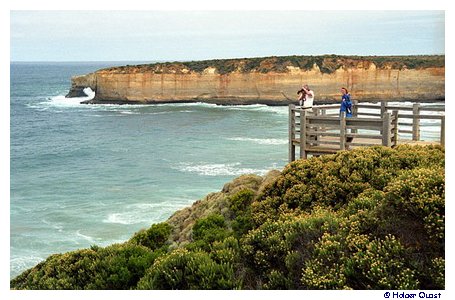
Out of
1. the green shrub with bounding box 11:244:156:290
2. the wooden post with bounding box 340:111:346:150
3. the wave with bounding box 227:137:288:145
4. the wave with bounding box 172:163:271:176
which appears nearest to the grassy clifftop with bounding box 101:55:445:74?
the wave with bounding box 227:137:288:145

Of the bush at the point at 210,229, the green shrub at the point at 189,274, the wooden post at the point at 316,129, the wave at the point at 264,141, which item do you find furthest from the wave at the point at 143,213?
the wave at the point at 264,141

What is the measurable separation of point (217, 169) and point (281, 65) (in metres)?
41.4

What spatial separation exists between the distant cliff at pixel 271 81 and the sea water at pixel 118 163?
2.28 meters

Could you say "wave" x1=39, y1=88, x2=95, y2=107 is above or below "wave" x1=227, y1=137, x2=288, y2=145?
above

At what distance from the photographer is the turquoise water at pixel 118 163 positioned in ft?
71.5

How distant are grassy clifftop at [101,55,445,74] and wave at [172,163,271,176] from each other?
3768 centimetres

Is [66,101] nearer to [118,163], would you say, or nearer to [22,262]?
[118,163]

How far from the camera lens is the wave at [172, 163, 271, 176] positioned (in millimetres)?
29264

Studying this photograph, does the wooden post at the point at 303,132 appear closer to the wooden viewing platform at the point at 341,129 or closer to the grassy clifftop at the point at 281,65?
the wooden viewing platform at the point at 341,129

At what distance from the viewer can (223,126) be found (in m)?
51.2

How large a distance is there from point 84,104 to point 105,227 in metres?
52.4

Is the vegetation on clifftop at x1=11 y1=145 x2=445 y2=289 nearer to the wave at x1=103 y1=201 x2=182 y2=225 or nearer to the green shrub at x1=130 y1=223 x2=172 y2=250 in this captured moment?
the green shrub at x1=130 y1=223 x2=172 y2=250

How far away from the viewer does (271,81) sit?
6944 centimetres
